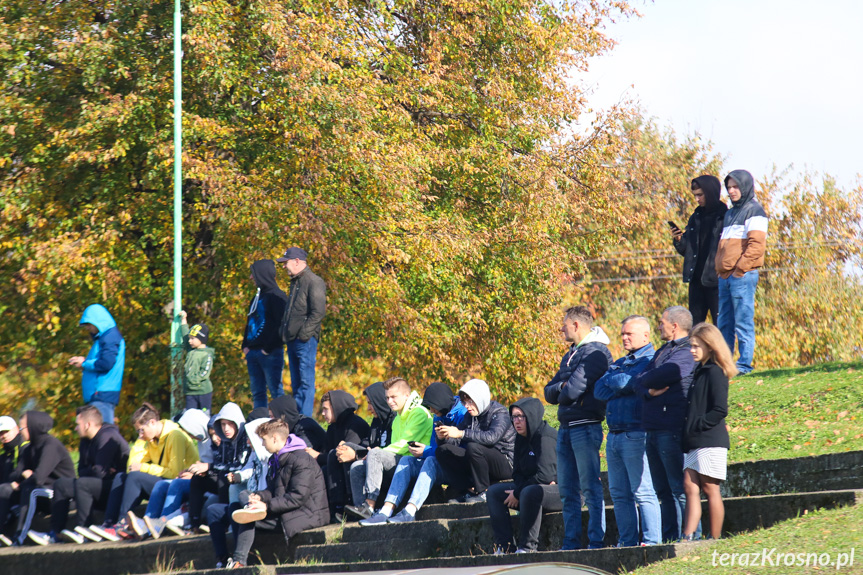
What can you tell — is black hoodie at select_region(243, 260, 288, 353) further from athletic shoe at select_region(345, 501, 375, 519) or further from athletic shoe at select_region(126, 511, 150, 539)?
athletic shoe at select_region(345, 501, 375, 519)

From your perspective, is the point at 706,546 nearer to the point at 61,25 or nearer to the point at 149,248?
the point at 149,248

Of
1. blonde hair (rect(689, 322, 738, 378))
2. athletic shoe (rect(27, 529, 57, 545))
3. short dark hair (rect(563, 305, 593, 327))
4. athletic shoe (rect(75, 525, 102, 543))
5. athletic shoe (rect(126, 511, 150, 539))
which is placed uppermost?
short dark hair (rect(563, 305, 593, 327))

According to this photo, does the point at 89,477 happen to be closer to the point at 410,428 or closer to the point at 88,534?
the point at 88,534

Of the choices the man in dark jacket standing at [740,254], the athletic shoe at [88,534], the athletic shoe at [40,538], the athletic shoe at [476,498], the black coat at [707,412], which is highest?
the man in dark jacket standing at [740,254]

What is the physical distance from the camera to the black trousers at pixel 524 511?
7.70m

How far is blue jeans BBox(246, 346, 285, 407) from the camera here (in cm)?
1187

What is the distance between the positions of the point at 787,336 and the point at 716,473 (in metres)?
24.0

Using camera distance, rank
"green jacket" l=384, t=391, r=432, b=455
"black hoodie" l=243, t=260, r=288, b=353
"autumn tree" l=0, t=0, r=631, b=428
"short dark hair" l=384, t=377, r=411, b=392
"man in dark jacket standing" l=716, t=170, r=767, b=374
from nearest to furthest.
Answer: "green jacket" l=384, t=391, r=432, b=455 → "short dark hair" l=384, t=377, r=411, b=392 → "man in dark jacket standing" l=716, t=170, r=767, b=374 → "black hoodie" l=243, t=260, r=288, b=353 → "autumn tree" l=0, t=0, r=631, b=428

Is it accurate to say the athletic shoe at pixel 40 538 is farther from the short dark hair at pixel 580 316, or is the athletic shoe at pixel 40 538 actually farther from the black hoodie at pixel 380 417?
the short dark hair at pixel 580 316

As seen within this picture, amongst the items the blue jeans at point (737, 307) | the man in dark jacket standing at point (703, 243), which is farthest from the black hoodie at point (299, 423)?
the blue jeans at point (737, 307)

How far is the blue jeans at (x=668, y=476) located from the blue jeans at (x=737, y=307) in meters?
3.33

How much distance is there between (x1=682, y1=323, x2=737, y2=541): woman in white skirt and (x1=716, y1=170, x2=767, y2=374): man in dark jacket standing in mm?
3538

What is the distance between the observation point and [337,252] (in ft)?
54.4

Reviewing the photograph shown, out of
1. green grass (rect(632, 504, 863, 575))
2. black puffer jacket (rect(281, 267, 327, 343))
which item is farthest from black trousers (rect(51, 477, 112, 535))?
green grass (rect(632, 504, 863, 575))
